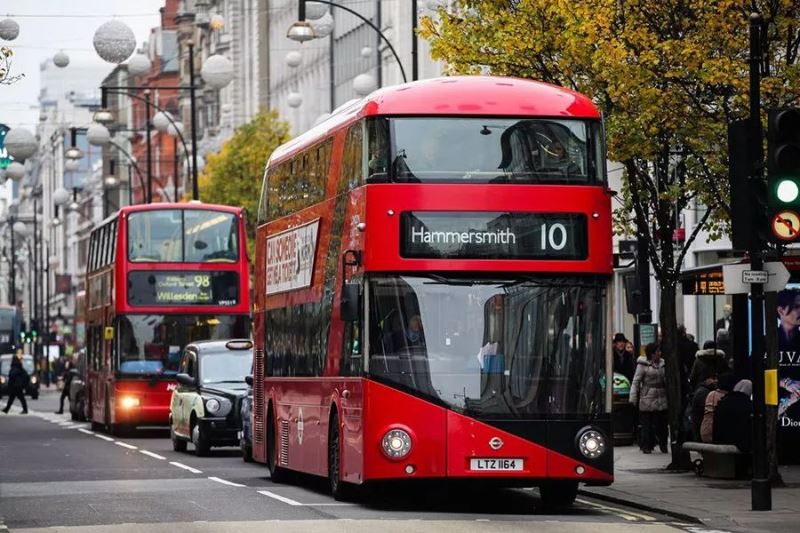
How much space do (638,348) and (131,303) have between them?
33.3ft

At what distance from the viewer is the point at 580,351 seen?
784 inches

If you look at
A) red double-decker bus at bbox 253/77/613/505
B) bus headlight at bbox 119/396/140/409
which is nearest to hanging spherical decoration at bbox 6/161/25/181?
bus headlight at bbox 119/396/140/409

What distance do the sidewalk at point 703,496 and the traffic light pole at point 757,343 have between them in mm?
235

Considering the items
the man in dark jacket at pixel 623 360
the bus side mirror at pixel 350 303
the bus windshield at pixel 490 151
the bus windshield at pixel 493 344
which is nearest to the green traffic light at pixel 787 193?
the bus windshield at pixel 490 151

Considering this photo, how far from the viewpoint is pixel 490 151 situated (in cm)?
2020

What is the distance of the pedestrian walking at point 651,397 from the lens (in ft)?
100

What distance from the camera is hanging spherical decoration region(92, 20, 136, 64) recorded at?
3581cm

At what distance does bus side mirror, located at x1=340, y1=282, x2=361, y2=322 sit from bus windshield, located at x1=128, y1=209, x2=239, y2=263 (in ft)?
67.4

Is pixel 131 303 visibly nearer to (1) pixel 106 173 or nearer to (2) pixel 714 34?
(2) pixel 714 34

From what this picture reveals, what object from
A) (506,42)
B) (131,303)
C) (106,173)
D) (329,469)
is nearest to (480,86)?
(329,469)

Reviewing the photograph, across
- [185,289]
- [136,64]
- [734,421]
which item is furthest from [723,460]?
[136,64]

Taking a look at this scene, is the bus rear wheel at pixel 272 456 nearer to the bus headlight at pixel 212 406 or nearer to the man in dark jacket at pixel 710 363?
the man in dark jacket at pixel 710 363

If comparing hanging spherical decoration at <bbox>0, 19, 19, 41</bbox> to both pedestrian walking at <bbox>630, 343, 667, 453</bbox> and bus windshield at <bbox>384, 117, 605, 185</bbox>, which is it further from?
pedestrian walking at <bbox>630, 343, 667, 453</bbox>

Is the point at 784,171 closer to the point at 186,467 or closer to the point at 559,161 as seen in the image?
the point at 559,161
